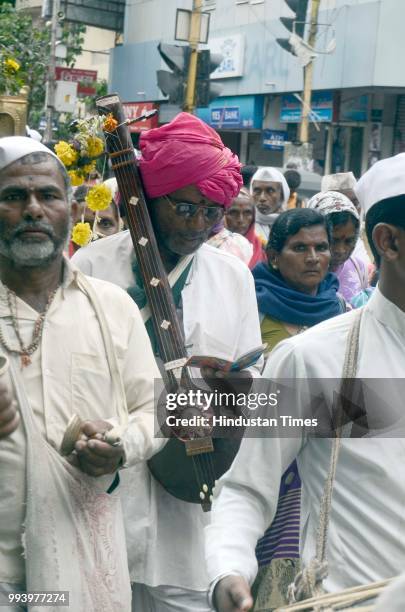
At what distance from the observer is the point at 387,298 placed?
266 centimetres

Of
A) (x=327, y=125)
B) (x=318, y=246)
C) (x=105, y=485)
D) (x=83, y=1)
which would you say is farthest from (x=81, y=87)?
(x=105, y=485)

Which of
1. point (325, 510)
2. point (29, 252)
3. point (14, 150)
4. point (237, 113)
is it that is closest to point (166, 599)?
point (29, 252)

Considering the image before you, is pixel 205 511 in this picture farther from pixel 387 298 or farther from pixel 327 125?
pixel 327 125

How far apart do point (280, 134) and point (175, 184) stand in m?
24.2

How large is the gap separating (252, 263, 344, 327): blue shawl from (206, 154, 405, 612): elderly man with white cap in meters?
2.39

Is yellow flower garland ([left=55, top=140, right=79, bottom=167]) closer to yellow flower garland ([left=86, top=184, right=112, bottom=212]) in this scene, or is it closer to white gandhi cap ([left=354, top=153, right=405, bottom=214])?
yellow flower garland ([left=86, top=184, right=112, bottom=212])

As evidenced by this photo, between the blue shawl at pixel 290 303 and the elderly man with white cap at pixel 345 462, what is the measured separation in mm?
2393

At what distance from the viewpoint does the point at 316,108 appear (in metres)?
25.7

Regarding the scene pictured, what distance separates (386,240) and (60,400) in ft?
3.35

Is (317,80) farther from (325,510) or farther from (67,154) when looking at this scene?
(325,510)

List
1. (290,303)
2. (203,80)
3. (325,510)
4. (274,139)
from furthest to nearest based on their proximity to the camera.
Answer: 1. (274,139)
2. (203,80)
3. (290,303)
4. (325,510)

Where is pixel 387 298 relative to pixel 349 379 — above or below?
above

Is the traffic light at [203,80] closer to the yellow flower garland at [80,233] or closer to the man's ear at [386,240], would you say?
the yellow flower garland at [80,233]

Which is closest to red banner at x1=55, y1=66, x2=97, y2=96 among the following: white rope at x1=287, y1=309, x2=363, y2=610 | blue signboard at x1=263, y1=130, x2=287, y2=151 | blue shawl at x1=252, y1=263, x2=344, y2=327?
blue signboard at x1=263, y1=130, x2=287, y2=151
